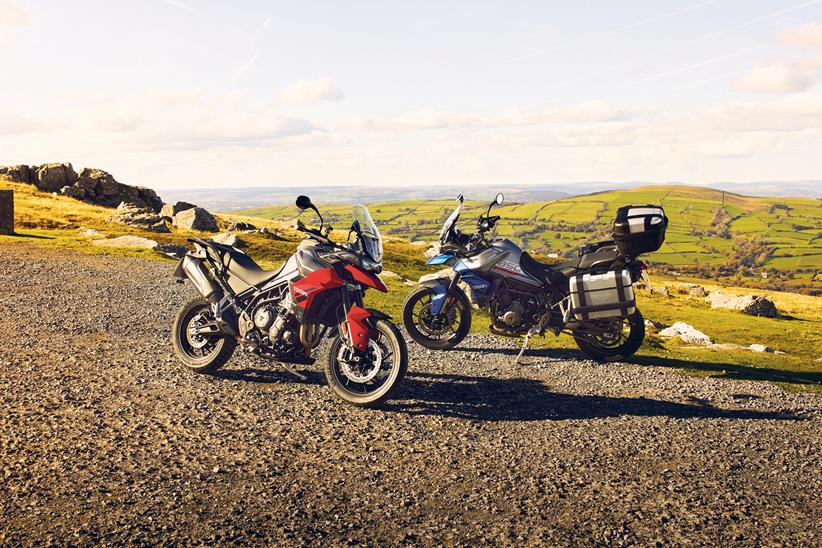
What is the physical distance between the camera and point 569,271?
36.4 feet

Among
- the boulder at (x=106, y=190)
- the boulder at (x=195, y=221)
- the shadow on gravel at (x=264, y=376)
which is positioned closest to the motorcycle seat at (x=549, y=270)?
the shadow on gravel at (x=264, y=376)

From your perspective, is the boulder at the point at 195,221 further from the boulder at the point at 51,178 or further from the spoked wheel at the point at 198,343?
the spoked wheel at the point at 198,343

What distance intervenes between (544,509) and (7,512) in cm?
443

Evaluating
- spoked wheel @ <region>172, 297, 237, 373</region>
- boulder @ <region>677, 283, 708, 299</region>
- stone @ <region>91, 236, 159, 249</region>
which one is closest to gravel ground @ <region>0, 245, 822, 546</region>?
spoked wheel @ <region>172, 297, 237, 373</region>

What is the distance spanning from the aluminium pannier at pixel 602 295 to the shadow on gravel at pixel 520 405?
74.0 inches

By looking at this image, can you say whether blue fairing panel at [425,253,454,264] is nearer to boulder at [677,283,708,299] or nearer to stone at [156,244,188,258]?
stone at [156,244,188,258]

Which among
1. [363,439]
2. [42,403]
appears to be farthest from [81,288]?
[363,439]

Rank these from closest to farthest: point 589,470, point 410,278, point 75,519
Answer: point 75,519
point 589,470
point 410,278

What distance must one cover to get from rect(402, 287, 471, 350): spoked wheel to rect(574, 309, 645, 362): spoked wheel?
214cm

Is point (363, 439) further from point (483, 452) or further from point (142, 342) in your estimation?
point (142, 342)

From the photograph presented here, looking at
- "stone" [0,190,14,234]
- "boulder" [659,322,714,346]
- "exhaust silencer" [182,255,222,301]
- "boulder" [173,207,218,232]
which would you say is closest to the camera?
"exhaust silencer" [182,255,222,301]

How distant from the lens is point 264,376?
9078mm

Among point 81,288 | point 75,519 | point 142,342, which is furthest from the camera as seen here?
point 81,288

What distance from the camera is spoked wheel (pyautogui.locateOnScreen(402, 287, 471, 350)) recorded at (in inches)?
466
